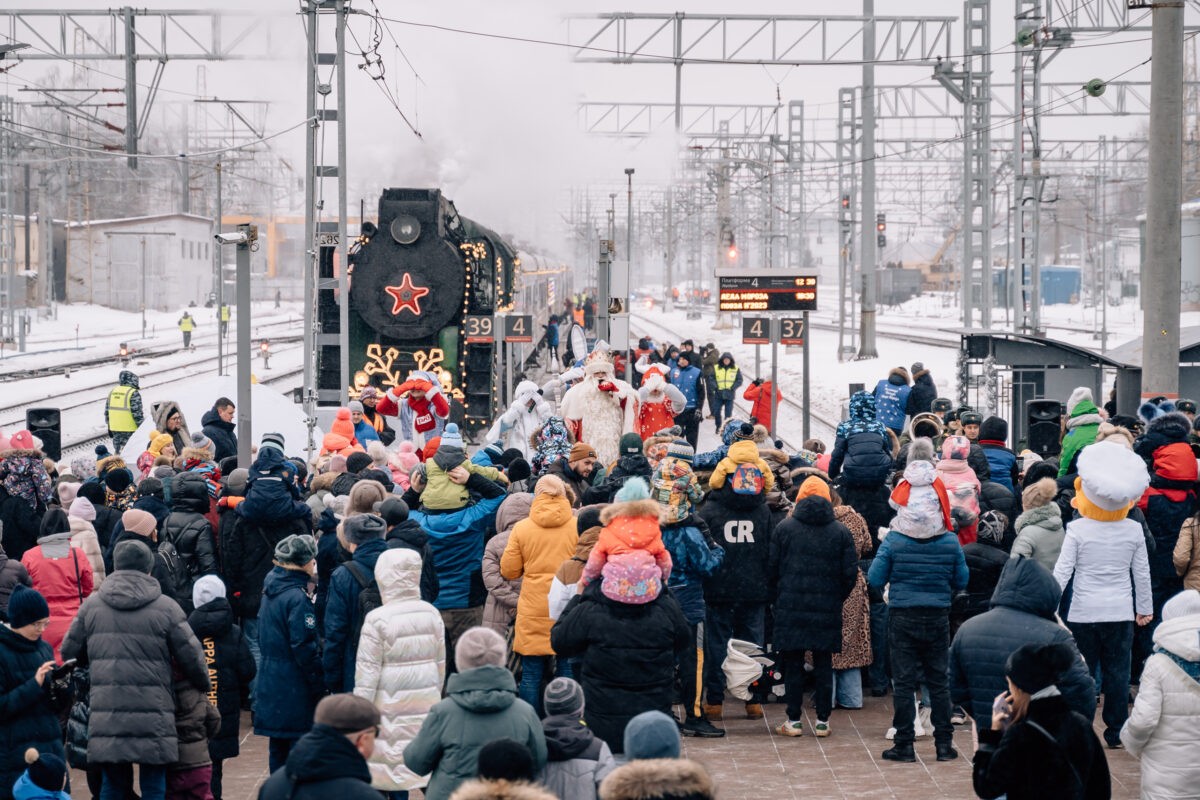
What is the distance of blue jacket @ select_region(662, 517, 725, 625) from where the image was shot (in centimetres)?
923

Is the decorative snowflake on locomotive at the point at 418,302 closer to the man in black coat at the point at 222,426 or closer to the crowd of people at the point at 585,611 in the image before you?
the man in black coat at the point at 222,426

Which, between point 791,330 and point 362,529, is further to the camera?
point 791,330

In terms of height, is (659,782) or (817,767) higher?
(659,782)

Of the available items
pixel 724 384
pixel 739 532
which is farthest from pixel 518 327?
pixel 739 532

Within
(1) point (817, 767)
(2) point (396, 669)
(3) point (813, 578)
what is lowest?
(1) point (817, 767)

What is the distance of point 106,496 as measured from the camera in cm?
1073

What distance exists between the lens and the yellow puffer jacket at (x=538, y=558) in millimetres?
9055

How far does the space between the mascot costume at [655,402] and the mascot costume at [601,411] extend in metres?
0.28

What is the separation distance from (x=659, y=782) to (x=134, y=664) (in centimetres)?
349

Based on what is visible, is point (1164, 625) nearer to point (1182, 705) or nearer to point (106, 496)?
point (1182, 705)

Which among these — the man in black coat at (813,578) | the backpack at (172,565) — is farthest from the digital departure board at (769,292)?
the backpack at (172,565)

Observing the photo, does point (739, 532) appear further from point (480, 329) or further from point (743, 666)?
point (480, 329)

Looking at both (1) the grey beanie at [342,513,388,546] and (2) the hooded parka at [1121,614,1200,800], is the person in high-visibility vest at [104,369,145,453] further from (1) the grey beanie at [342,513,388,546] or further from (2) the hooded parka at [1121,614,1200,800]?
(2) the hooded parka at [1121,614,1200,800]

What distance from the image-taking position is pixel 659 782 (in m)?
4.73
